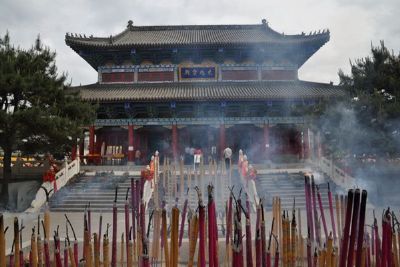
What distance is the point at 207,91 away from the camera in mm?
16375

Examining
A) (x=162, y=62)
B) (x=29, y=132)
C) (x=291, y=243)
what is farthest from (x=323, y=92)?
(x=291, y=243)

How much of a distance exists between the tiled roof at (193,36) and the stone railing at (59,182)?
6637 millimetres

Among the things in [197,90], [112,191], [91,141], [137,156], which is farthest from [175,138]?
[112,191]

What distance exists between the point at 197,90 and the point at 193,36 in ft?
13.4

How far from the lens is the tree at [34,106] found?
392 inches

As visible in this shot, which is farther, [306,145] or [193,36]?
[193,36]

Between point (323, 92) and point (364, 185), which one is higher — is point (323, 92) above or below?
above

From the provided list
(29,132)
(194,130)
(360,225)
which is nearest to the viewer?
(360,225)

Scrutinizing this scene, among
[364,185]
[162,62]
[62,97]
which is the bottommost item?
[364,185]

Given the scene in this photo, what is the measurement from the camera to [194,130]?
17.7m

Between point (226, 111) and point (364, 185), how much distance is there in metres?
7.59

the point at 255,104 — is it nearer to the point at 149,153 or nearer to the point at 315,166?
the point at 315,166

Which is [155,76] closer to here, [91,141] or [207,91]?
[207,91]

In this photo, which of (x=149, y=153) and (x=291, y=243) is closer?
(x=291, y=243)
